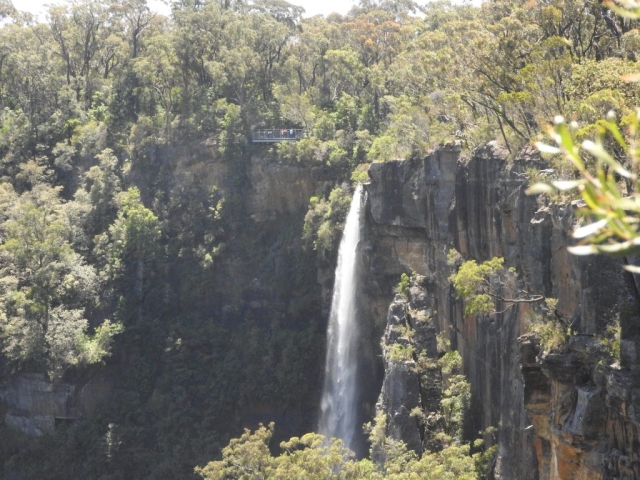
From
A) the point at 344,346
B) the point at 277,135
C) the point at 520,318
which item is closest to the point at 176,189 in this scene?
the point at 277,135

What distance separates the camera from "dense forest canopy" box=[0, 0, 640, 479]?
2900cm

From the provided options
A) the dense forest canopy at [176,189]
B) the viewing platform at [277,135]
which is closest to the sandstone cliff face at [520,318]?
the dense forest canopy at [176,189]

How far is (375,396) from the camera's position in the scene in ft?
86.0

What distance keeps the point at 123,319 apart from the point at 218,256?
15.3ft

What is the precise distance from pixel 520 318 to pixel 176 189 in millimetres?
22927

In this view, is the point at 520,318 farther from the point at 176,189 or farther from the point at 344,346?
the point at 176,189

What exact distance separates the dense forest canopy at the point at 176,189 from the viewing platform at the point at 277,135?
0.41 metres

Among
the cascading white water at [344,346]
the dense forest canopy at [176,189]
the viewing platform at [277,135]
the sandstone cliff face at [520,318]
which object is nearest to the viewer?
the sandstone cliff face at [520,318]

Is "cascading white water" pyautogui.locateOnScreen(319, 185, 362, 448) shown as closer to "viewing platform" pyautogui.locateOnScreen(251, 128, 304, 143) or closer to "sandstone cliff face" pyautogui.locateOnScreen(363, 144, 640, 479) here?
Answer: "sandstone cliff face" pyautogui.locateOnScreen(363, 144, 640, 479)

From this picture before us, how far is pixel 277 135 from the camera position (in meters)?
33.8

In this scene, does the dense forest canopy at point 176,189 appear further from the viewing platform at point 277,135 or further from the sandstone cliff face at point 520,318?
the sandstone cliff face at point 520,318

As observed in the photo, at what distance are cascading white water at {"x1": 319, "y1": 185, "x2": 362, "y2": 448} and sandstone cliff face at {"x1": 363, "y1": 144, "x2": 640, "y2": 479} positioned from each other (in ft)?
10.9

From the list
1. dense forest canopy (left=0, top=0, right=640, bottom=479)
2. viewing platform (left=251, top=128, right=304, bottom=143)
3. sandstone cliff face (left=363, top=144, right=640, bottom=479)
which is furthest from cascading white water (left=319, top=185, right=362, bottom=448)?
viewing platform (left=251, top=128, right=304, bottom=143)

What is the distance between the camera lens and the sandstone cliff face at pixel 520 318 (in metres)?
11.1
